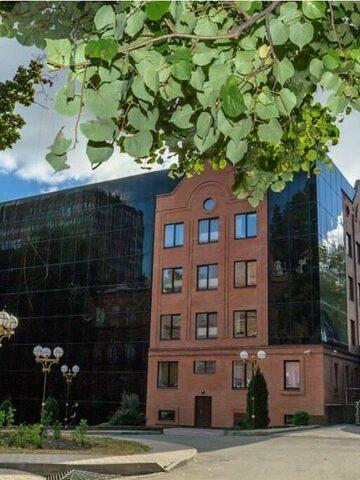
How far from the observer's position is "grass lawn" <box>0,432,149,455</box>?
1505 centimetres

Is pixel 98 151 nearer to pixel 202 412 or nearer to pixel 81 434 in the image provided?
pixel 81 434

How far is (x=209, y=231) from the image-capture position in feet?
127

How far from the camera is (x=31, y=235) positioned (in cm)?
4747

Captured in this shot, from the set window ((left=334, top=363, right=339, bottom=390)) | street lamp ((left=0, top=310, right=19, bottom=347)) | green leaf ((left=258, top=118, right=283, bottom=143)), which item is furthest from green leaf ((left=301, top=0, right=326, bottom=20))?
window ((left=334, top=363, right=339, bottom=390))

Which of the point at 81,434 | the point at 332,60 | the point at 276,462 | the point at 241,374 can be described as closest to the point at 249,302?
the point at 241,374

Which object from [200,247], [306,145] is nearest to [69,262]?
[200,247]

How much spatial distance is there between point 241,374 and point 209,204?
11.9m

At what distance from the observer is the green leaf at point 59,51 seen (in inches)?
114

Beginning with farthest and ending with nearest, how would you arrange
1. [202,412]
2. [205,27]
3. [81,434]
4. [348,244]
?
[348,244], [202,412], [81,434], [205,27]

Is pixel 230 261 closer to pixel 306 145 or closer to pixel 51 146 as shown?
pixel 306 145

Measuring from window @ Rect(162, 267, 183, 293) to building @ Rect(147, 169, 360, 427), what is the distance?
0.23ft

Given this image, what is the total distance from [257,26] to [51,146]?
1453 millimetres

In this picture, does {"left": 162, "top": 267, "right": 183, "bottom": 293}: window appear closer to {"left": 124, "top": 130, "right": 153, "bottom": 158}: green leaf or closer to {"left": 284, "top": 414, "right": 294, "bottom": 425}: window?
{"left": 284, "top": 414, "right": 294, "bottom": 425}: window

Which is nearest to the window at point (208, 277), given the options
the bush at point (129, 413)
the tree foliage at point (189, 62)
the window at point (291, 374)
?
the window at point (291, 374)
